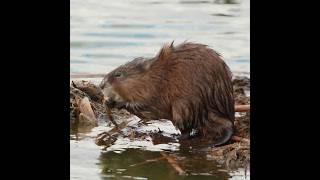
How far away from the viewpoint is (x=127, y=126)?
22.4ft

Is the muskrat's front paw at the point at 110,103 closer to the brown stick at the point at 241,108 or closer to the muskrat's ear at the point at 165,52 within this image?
the muskrat's ear at the point at 165,52

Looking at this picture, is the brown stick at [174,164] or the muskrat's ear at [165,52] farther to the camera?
the muskrat's ear at [165,52]

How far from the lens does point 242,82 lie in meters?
8.06

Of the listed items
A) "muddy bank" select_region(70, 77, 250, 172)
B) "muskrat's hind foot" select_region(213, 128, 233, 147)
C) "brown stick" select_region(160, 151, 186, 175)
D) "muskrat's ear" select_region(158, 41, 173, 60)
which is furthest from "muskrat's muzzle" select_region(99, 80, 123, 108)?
"muskrat's hind foot" select_region(213, 128, 233, 147)

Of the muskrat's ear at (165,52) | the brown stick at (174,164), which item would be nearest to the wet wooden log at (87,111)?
the muskrat's ear at (165,52)

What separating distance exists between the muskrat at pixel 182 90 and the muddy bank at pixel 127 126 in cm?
18

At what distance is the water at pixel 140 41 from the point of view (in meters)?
5.71

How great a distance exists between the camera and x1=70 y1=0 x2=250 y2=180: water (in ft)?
18.7

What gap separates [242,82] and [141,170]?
2623 millimetres

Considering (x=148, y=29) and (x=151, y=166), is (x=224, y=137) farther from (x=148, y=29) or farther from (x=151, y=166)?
(x=148, y=29)

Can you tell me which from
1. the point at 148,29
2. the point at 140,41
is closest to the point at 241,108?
the point at 140,41
